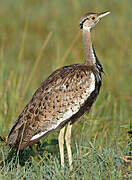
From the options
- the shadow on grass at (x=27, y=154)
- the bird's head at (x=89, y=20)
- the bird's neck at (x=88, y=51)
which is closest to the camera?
the shadow on grass at (x=27, y=154)

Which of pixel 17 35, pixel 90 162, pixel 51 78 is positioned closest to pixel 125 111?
pixel 51 78

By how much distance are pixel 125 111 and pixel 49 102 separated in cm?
182

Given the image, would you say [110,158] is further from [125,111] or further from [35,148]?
[125,111]

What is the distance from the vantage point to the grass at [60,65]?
3248 millimetres

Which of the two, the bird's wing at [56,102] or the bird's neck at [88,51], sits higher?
the bird's neck at [88,51]

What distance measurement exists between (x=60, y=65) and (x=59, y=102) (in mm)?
1421

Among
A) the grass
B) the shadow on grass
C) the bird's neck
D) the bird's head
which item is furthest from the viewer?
the bird's head

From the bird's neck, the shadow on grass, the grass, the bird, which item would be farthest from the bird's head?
the shadow on grass

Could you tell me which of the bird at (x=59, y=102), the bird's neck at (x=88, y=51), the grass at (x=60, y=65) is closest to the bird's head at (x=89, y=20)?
the bird's neck at (x=88, y=51)

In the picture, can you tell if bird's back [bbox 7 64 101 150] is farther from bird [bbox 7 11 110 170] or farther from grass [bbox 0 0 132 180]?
grass [bbox 0 0 132 180]

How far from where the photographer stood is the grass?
325 centimetres

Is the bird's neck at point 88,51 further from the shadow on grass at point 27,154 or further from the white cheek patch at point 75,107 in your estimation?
the shadow on grass at point 27,154

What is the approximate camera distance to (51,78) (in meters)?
3.89

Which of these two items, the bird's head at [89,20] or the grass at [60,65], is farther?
the bird's head at [89,20]
